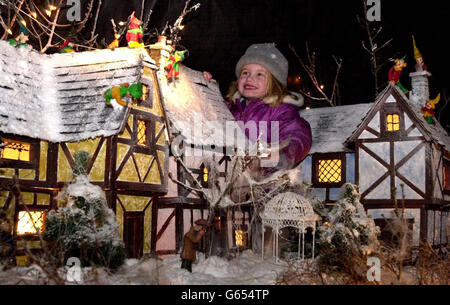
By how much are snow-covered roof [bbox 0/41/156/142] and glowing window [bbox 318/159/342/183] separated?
8.28 meters

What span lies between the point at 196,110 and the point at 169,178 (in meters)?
2.95

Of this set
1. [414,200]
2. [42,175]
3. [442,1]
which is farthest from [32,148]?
[442,1]

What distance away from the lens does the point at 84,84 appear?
52.0 feet

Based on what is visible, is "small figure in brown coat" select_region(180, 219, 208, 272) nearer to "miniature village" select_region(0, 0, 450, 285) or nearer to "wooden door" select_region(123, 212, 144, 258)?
"miniature village" select_region(0, 0, 450, 285)

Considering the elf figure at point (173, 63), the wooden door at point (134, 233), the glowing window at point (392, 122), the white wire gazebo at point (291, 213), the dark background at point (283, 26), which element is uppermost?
the dark background at point (283, 26)

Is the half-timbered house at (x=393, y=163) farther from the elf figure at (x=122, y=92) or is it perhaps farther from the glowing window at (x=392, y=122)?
the elf figure at (x=122, y=92)

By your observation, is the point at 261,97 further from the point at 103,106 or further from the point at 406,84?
the point at 406,84

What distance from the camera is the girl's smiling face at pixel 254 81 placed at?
1917cm

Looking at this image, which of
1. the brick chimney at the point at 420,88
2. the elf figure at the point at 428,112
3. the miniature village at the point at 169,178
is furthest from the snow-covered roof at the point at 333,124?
the elf figure at the point at 428,112

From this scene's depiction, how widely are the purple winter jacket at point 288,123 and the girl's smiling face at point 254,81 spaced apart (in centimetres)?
35

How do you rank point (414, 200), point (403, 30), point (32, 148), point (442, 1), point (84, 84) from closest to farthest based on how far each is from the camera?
→ 1. point (32, 148)
2. point (84, 84)
3. point (414, 200)
4. point (442, 1)
5. point (403, 30)

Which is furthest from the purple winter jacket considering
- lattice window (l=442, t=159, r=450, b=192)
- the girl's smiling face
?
lattice window (l=442, t=159, r=450, b=192)

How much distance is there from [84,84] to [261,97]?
22.3 ft

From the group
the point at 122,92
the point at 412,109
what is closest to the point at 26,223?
the point at 122,92
